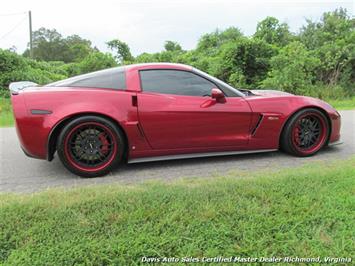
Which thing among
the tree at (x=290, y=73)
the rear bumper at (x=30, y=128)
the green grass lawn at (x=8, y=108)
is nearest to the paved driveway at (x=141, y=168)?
the rear bumper at (x=30, y=128)

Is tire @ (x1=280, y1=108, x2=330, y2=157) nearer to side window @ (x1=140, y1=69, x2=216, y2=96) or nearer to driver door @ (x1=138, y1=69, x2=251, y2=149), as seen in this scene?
driver door @ (x1=138, y1=69, x2=251, y2=149)

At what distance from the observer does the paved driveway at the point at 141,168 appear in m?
3.21

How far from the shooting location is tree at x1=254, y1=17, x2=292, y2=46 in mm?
18016

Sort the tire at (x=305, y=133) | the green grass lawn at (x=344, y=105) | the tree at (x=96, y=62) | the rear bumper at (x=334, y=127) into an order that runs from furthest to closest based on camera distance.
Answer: the tree at (x=96, y=62), the green grass lawn at (x=344, y=105), the rear bumper at (x=334, y=127), the tire at (x=305, y=133)

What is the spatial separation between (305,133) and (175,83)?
181cm

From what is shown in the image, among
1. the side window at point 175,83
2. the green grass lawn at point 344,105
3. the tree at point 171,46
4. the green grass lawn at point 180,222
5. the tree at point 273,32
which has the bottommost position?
the green grass lawn at point 180,222

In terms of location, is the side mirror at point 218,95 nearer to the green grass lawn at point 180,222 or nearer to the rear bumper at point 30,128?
the green grass lawn at point 180,222

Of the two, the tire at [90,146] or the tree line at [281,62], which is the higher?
the tree line at [281,62]

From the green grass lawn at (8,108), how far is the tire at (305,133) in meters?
5.51

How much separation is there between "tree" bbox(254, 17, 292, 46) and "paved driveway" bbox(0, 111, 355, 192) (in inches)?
597

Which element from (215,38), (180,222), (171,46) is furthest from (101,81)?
(171,46)

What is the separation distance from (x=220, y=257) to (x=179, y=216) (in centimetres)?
46

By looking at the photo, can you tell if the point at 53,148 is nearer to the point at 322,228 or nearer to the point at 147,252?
the point at 147,252

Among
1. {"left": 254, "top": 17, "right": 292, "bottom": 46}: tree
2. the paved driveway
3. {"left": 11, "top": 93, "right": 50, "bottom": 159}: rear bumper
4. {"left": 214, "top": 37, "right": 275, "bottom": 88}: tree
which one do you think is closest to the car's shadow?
the paved driveway
